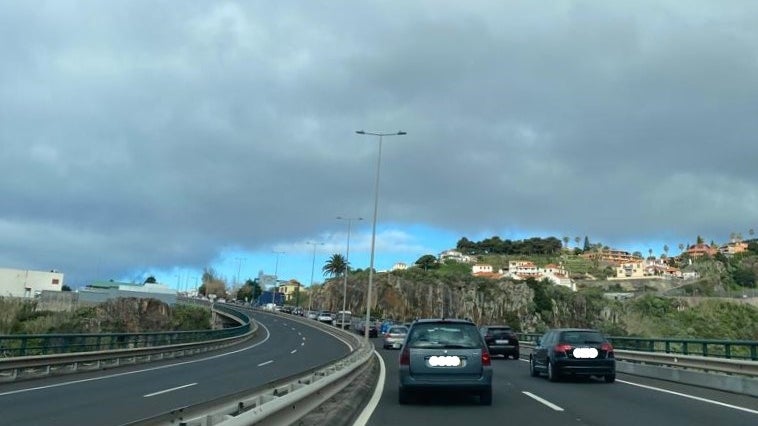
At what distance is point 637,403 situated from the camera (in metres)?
13.3

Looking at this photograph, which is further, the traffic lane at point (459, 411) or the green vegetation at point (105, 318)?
the green vegetation at point (105, 318)

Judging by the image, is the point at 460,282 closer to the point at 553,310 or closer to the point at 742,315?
the point at 553,310

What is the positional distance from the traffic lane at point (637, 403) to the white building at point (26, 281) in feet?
319

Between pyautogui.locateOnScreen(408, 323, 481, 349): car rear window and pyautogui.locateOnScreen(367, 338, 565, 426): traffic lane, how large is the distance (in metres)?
1.20

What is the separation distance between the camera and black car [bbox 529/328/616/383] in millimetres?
18359

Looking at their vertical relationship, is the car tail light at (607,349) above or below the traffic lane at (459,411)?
above

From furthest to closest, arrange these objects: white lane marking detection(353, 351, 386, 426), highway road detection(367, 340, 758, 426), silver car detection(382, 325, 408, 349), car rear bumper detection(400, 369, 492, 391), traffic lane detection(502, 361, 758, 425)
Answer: silver car detection(382, 325, 408, 349) → car rear bumper detection(400, 369, 492, 391) → traffic lane detection(502, 361, 758, 425) → highway road detection(367, 340, 758, 426) → white lane marking detection(353, 351, 386, 426)

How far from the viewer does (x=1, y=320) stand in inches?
1852

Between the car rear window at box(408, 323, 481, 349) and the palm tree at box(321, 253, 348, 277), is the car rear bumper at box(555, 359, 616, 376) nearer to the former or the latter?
the car rear window at box(408, 323, 481, 349)

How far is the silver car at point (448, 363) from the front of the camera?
1238 cm

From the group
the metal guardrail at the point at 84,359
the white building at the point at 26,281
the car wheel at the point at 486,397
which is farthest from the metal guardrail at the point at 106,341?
the white building at the point at 26,281

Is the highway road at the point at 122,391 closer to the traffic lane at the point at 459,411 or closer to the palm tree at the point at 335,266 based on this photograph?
the traffic lane at the point at 459,411

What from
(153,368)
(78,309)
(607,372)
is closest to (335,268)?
(78,309)

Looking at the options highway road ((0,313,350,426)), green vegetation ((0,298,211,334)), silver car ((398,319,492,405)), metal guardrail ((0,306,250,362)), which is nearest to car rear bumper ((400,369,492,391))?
silver car ((398,319,492,405))
